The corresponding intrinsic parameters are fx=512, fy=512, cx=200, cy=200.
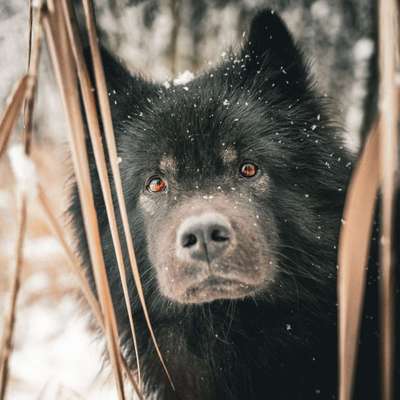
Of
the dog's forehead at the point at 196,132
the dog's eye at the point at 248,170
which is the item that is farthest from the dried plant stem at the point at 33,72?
the dog's eye at the point at 248,170

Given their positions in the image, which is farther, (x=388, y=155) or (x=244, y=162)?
(x=244, y=162)

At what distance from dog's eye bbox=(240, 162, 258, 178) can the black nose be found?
21.2 inches

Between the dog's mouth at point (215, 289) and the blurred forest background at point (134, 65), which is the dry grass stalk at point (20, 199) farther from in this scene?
the blurred forest background at point (134, 65)

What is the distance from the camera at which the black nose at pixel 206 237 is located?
2301 millimetres

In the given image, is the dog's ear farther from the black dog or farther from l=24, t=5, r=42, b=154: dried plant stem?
l=24, t=5, r=42, b=154: dried plant stem

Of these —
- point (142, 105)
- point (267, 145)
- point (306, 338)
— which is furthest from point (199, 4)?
point (306, 338)

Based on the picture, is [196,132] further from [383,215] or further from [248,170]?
[383,215]

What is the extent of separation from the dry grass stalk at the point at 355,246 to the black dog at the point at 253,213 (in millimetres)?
1022

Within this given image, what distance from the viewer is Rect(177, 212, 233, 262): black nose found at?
2301 mm

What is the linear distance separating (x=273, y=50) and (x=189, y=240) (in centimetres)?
141

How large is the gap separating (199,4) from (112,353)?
434 cm

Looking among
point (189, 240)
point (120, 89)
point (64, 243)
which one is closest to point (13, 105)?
point (64, 243)

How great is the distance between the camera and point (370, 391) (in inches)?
106

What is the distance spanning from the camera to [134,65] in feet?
18.4
